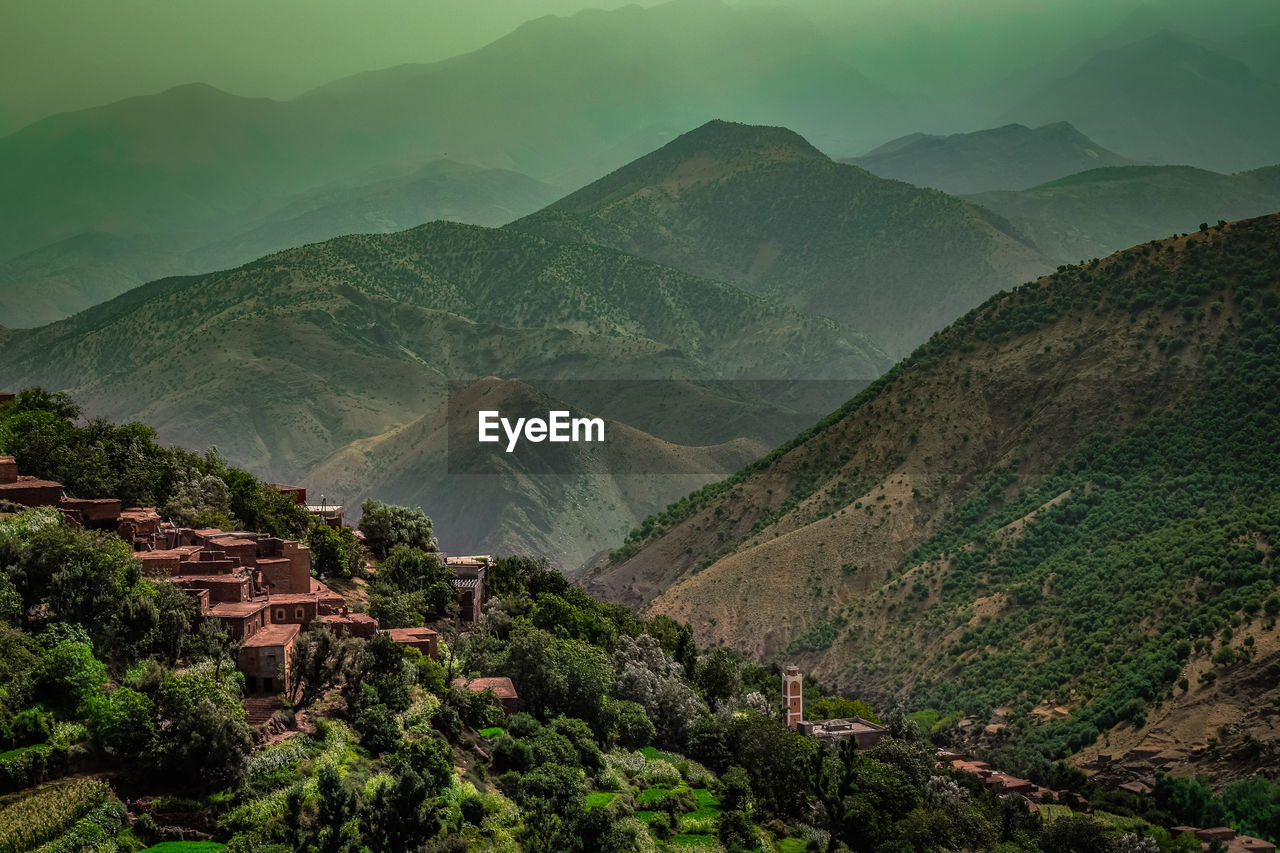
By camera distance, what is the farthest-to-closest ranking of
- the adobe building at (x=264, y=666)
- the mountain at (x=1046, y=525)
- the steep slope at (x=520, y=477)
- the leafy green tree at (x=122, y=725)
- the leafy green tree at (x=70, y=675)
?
the steep slope at (x=520, y=477), the mountain at (x=1046, y=525), the adobe building at (x=264, y=666), the leafy green tree at (x=70, y=675), the leafy green tree at (x=122, y=725)

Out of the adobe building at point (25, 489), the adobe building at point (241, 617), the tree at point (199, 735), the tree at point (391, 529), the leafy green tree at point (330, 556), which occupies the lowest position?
the tree at point (199, 735)

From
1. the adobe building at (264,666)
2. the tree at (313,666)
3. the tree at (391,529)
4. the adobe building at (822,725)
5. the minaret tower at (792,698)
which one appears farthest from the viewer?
the minaret tower at (792,698)

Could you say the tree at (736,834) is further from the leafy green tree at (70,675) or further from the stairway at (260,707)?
the leafy green tree at (70,675)

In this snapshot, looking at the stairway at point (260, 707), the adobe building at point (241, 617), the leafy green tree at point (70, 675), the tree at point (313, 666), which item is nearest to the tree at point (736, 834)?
the tree at point (313, 666)

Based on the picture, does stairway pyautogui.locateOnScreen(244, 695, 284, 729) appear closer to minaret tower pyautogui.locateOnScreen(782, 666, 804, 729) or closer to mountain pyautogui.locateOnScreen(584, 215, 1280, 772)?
minaret tower pyautogui.locateOnScreen(782, 666, 804, 729)

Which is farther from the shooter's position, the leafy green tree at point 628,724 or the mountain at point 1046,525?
the mountain at point 1046,525

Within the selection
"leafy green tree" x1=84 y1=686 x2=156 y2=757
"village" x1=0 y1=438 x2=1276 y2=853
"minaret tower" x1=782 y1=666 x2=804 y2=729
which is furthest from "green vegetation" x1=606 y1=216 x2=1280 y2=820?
"leafy green tree" x1=84 y1=686 x2=156 y2=757

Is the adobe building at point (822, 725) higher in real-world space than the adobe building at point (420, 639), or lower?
lower

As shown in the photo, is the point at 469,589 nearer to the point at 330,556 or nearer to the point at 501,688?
the point at 330,556
